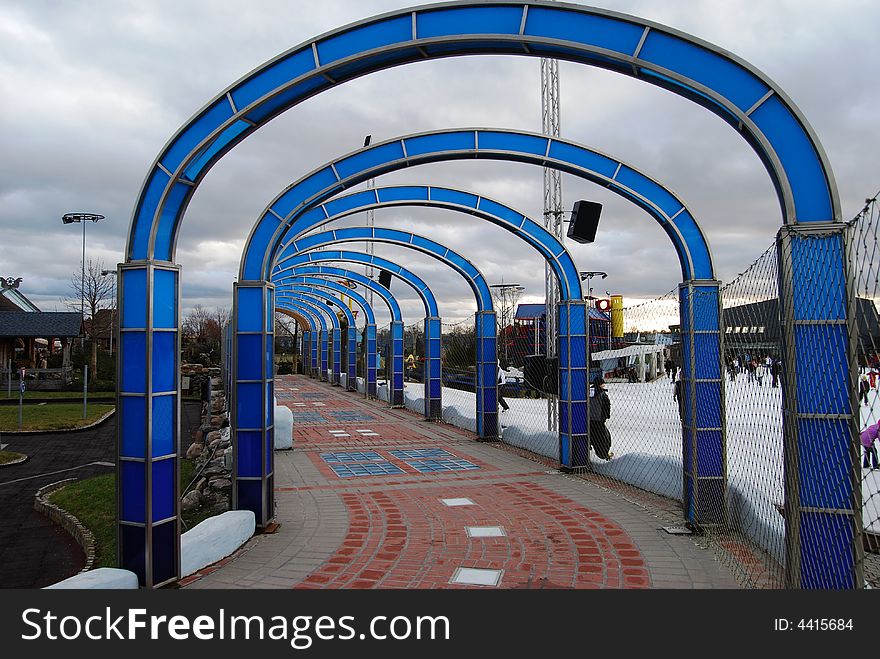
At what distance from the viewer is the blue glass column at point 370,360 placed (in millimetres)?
21953

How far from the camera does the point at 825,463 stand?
3.64 m

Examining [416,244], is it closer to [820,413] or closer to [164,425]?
[164,425]

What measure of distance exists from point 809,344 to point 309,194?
17.2 ft

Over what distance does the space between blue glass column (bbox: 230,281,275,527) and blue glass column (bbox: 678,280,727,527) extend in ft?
13.8

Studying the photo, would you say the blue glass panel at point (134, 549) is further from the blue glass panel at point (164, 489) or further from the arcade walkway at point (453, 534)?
the arcade walkway at point (453, 534)

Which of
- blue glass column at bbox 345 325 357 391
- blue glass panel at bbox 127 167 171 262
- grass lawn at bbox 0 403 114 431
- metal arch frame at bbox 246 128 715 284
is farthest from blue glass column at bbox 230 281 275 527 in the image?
blue glass column at bbox 345 325 357 391

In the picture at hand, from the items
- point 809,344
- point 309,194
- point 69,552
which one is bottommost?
point 69,552

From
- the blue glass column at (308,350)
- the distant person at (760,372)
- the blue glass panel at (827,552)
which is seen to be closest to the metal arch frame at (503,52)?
the blue glass panel at (827,552)

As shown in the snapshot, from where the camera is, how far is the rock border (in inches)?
265

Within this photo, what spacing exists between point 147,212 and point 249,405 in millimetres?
2528

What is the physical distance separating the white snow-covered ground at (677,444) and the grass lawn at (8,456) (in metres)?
8.61

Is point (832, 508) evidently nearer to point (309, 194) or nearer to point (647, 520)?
point (647, 520)
